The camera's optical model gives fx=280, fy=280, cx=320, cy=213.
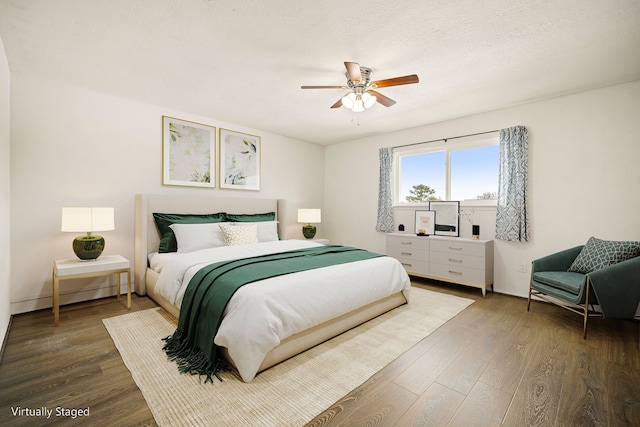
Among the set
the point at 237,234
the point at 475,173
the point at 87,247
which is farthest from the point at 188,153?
the point at 475,173

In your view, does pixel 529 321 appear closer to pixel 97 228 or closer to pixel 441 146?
pixel 441 146

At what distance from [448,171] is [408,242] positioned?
1338 millimetres

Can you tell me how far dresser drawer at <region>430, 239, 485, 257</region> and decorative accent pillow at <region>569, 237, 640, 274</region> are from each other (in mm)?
946

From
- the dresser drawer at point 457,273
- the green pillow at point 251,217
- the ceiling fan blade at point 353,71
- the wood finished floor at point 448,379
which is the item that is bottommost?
the wood finished floor at point 448,379

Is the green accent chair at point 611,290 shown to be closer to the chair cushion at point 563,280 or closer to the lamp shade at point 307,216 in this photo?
the chair cushion at point 563,280

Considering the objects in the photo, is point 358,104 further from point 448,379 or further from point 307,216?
point 307,216

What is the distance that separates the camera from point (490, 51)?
8.18 feet

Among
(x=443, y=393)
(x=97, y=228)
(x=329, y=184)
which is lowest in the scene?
(x=443, y=393)

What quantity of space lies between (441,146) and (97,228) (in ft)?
15.8

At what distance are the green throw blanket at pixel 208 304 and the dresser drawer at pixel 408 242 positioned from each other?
2.17 m

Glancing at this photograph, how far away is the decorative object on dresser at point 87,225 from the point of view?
2875 mm

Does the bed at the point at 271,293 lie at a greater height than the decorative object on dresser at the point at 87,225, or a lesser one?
lesser

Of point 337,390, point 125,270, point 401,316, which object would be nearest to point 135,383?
point 337,390

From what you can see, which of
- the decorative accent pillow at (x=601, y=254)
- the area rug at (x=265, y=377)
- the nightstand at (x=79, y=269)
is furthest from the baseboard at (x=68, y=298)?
the decorative accent pillow at (x=601, y=254)
